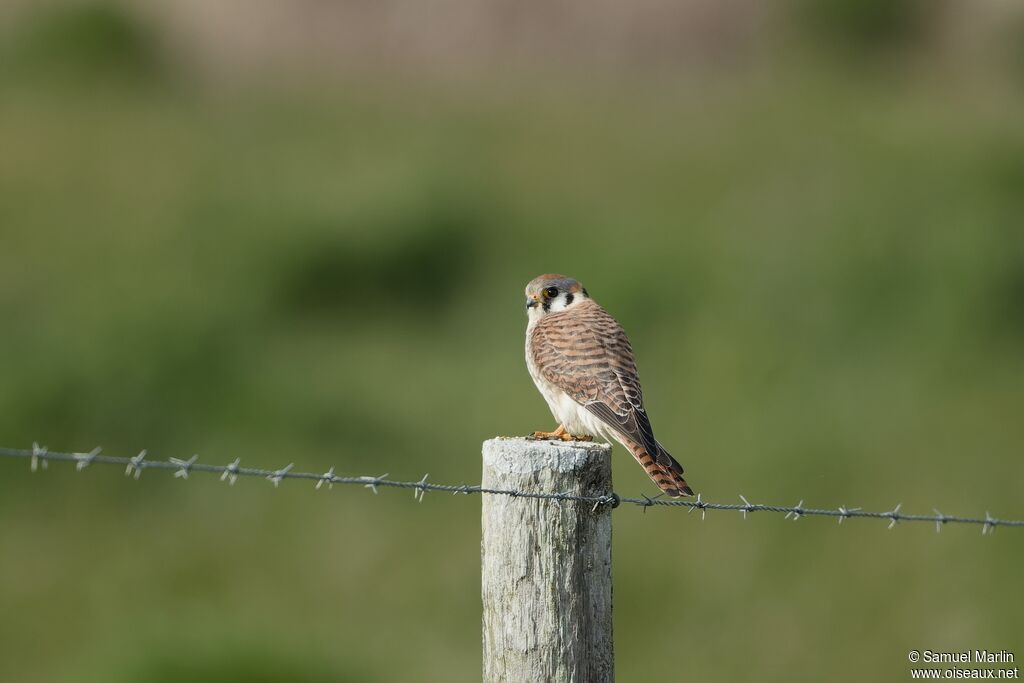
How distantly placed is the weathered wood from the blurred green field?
16.4 feet

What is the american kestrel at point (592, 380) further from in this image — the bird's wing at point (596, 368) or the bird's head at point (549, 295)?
the bird's head at point (549, 295)

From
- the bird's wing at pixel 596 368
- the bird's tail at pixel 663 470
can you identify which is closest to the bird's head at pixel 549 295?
the bird's wing at pixel 596 368

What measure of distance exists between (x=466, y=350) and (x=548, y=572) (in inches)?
419

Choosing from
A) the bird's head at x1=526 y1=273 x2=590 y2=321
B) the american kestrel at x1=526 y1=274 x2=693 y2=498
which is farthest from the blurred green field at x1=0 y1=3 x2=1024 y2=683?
the american kestrel at x1=526 y1=274 x2=693 y2=498

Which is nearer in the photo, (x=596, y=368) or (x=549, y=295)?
(x=596, y=368)

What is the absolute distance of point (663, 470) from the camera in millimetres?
4883

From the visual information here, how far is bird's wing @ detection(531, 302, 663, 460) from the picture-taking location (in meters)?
5.23

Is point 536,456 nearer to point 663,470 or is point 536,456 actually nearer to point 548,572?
point 548,572

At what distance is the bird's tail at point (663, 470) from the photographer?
15.7ft

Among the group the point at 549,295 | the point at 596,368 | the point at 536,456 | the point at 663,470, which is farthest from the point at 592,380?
the point at 536,456

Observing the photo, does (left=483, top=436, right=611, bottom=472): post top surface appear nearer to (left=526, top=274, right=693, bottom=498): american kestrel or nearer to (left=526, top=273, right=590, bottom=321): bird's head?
(left=526, top=274, right=693, bottom=498): american kestrel

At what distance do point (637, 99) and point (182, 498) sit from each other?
814 centimetres

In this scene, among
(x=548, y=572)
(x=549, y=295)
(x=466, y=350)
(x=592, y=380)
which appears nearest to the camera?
(x=548, y=572)

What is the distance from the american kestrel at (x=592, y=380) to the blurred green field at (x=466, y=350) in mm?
3300
